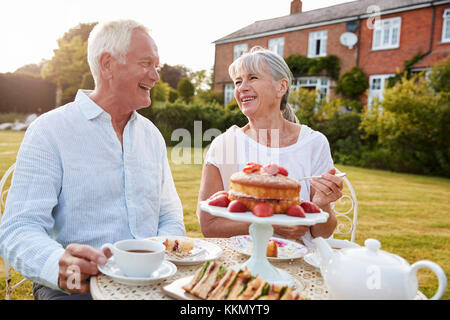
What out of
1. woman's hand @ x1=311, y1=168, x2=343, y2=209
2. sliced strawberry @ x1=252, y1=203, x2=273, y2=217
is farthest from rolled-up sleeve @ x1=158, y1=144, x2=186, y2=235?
sliced strawberry @ x1=252, y1=203, x2=273, y2=217

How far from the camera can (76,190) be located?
6.81 feet

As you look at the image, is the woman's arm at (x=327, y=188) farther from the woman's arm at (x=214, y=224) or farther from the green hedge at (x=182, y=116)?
the green hedge at (x=182, y=116)

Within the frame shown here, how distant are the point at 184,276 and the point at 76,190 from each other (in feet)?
2.63

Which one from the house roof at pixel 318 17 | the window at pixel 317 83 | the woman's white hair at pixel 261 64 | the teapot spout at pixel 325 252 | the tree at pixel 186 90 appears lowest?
the teapot spout at pixel 325 252

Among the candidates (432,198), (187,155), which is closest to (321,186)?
(432,198)

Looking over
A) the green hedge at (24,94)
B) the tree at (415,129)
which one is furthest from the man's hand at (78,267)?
the green hedge at (24,94)

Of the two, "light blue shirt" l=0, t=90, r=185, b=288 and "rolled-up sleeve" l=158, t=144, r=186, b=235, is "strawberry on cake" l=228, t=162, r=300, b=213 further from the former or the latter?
"rolled-up sleeve" l=158, t=144, r=186, b=235

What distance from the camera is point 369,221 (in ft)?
24.5

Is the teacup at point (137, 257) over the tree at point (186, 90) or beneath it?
beneath

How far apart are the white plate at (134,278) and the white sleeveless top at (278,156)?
1.19 m

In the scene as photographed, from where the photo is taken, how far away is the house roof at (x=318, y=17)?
66.4 ft

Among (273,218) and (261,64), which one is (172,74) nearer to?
(261,64)

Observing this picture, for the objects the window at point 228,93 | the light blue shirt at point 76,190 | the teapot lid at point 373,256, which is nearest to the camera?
the teapot lid at point 373,256
